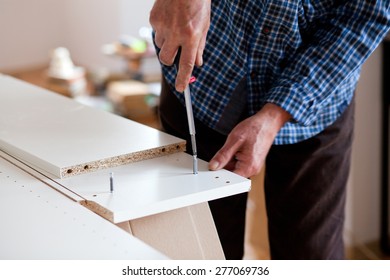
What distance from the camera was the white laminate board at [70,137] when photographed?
3.96 ft

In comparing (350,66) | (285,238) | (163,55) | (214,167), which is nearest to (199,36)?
(163,55)

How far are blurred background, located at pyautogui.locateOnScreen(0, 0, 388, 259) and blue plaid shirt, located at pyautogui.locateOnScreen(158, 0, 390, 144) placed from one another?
101cm

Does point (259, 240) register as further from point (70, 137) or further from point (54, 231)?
point (54, 231)

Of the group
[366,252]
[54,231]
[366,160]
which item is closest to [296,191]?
[54,231]

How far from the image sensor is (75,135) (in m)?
1.33

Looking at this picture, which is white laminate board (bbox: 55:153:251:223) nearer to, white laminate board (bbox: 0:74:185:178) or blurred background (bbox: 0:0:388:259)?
white laminate board (bbox: 0:74:185:178)

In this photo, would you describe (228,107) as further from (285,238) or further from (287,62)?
(285,238)

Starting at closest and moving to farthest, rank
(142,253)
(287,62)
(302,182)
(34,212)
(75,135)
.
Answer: (142,253) → (34,212) → (75,135) → (287,62) → (302,182)

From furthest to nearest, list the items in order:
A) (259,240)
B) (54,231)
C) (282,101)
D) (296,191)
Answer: (259,240)
(296,191)
(282,101)
(54,231)

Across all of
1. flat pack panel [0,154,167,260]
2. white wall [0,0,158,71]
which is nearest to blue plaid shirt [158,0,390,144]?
flat pack panel [0,154,167,260]

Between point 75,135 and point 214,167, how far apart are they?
298 mm

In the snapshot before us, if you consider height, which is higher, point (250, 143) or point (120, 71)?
point (250, 143)

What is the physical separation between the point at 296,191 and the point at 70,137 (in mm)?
552

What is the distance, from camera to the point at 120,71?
4.32m
